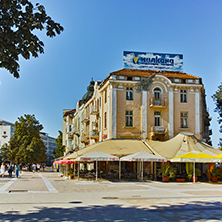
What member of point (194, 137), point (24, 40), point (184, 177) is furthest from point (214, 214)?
point (194, 137)

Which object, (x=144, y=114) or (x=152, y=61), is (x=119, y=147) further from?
(x=152, y=61)

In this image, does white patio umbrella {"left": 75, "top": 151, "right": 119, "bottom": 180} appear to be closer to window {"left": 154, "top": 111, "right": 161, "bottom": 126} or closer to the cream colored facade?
the cream colored facade

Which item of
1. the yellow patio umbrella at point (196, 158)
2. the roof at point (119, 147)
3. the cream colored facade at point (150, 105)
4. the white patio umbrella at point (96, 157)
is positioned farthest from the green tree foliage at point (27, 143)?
the yellow patio umbrella at point (196, 158)

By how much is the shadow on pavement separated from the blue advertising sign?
87.6 ft

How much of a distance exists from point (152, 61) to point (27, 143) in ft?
122

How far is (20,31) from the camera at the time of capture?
10.1 m

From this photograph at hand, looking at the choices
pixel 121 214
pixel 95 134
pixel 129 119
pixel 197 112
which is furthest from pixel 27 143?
pixel 121 214

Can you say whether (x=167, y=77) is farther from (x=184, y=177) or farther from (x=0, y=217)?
(x=0, y=217)

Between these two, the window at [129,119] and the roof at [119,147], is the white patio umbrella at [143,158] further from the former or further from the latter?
the window at [129,119]

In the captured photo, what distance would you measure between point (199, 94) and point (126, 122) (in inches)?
328

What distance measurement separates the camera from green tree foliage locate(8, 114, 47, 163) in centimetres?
6688

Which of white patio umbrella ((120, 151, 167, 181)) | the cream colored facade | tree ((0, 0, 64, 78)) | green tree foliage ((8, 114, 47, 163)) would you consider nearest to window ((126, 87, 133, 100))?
the cream colored facade

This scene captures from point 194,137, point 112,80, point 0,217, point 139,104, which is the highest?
point 112,80

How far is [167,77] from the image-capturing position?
37.8 m
